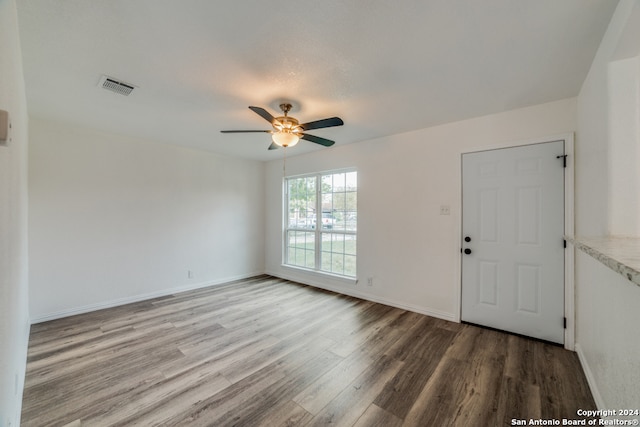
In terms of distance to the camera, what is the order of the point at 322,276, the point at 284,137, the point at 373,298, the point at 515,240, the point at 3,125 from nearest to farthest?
1. the point at 3,125
2. the point at 284,137
3. the point at 515,240
4. the point at 373,298
5. the point at 322,276

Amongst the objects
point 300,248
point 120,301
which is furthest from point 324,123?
point 120,301

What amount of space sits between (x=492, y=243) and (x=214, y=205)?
437 cm

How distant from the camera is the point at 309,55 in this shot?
5.82 ft

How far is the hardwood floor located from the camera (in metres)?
1.65

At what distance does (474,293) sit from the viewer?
2.94 metres

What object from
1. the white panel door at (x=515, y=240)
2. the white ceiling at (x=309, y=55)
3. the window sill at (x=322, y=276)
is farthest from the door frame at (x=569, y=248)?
the window sill at (x=322, y=276)

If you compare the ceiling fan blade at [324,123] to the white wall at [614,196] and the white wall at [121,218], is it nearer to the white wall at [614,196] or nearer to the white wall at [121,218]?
the white wall at [614,196]

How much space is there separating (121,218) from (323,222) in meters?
3.11

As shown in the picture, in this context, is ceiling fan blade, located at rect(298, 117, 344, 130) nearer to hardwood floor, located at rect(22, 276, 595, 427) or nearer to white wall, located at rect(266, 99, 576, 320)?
white wall, located at rect(266, 99, 576, 320)

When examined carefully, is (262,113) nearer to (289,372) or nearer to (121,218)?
(289,372)

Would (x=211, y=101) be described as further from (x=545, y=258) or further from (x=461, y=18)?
(x=545, y=258)

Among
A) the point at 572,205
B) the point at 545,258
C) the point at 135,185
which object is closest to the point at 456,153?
the point at 572,205

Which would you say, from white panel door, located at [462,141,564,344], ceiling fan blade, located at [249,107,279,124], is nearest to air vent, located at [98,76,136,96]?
ceiling fan blade, located at [249,107,279,124]

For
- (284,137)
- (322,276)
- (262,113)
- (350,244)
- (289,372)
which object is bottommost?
(289,372)
